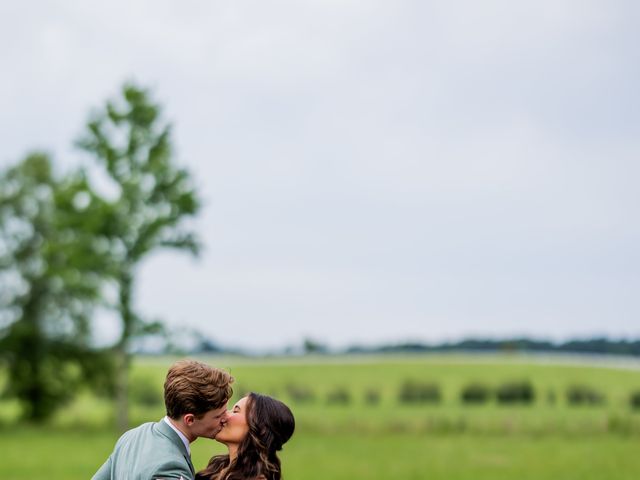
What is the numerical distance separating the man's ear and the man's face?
0.04 ft

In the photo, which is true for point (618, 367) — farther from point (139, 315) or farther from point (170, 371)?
point (170, 371)

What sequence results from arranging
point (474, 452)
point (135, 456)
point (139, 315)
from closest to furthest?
point (135, 456) < point (474, 452) < point (139, 315)

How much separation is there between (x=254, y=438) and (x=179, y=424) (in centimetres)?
48

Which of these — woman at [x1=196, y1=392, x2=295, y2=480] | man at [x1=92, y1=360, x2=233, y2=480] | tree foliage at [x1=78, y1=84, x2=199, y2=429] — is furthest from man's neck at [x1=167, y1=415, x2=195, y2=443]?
tree foliage at [x1=78, y1=84, x2=199, y2=429]

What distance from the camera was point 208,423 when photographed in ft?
14.6

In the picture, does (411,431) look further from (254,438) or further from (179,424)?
(179,424)

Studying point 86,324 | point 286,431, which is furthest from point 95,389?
point 286,431

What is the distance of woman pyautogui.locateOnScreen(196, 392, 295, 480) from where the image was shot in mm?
4703

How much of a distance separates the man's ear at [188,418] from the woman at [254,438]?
0.34 m

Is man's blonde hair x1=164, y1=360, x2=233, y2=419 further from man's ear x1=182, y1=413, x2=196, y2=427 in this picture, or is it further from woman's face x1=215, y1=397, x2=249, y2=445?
woman's face x1=215, y1=397, x2=249, y2=445

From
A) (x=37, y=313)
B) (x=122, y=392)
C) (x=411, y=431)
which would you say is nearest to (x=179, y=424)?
(x=411, y=431)

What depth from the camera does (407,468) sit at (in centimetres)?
2195

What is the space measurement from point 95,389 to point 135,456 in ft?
118

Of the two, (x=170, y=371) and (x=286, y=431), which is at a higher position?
(x=170, y=371)
